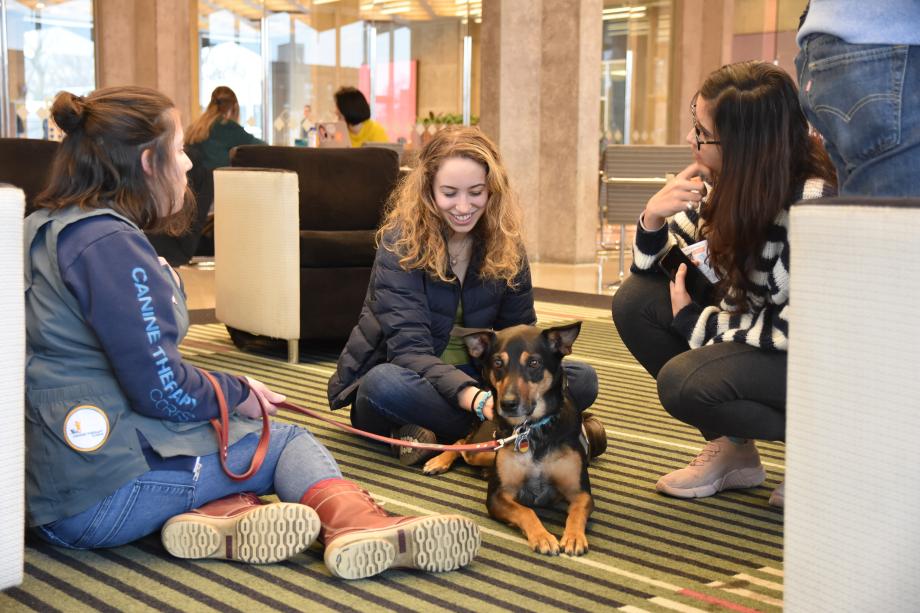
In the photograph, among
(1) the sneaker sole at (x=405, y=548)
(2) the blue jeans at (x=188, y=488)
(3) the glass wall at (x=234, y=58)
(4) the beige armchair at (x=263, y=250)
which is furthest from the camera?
(3) the glass wall at (x=234, y=58)

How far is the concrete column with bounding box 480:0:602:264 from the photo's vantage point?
8.68 metres

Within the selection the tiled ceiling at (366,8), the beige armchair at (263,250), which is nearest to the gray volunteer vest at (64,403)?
the beige armchair at (263,250)

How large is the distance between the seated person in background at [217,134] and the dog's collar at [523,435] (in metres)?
6.43

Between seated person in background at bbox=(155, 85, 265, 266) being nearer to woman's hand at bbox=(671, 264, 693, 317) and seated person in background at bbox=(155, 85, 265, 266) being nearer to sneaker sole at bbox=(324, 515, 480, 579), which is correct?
woman's hand at bbox=(671, 264, 693, 317)

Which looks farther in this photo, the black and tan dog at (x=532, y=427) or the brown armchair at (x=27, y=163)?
the brown armchair at (x=27, y=163)

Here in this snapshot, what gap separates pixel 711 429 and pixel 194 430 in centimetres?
123

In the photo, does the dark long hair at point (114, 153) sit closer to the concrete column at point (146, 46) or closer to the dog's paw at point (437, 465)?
the dog's paw at point (437, 465)

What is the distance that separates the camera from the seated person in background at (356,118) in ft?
30.1

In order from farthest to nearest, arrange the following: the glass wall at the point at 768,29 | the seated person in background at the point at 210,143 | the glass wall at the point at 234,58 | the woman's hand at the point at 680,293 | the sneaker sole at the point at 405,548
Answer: the glass wall at the point at 768,29
the glass wall at the point at 234,58
the seated person in background at the point at 210,143
the woman's hand at the point at 680,293
the sneaker sole at the point at 405,548

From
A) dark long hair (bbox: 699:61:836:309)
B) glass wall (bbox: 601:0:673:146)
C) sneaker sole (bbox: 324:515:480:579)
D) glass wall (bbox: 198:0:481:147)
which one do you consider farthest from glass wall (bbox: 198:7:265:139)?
sneaker sole (bbox: 324:515:480:579)

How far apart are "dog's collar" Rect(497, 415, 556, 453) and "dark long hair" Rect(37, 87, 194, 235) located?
94 centimetres

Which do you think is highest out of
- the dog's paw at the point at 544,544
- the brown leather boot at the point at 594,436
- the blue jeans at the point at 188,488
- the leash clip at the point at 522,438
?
the leash clip at the point at 522,438

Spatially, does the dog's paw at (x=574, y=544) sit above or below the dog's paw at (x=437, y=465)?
above

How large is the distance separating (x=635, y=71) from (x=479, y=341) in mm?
12364
